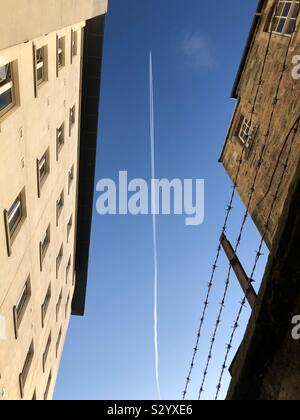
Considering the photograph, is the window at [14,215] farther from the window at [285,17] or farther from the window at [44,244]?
the window at [285,17]

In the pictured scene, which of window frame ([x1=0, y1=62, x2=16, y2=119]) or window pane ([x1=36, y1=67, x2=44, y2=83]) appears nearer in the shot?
window frame ([x1=0, y1=62, x2=16, y2=119])

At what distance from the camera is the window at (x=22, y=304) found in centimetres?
1324

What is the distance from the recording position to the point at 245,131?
19.9 m

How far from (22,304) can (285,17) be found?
17068 mm

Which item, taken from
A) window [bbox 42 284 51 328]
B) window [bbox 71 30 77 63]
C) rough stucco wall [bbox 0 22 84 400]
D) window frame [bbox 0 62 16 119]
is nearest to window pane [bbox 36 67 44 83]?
rough stucco wall [bbox 0 22 84 400]

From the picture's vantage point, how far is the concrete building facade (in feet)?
36.8

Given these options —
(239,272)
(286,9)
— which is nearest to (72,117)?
(286,9)

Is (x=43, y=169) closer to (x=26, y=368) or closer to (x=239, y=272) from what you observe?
(x=26, y=368)

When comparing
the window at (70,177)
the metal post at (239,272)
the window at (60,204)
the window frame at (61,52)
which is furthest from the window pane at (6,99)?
the window at (70,177)

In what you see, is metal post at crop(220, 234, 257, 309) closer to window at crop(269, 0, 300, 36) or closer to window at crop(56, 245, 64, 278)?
window at crop(269, 0, 300, 36)

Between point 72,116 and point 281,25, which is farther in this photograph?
point 72,116

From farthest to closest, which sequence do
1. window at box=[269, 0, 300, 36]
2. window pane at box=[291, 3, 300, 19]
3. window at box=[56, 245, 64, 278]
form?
window at box=[56, 245, 64, 278], window at box=[269, 0, 300, 36], window pane at box=[291, 3, 300, 19]

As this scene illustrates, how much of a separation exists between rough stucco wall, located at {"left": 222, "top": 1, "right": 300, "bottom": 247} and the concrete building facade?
29.5ft
